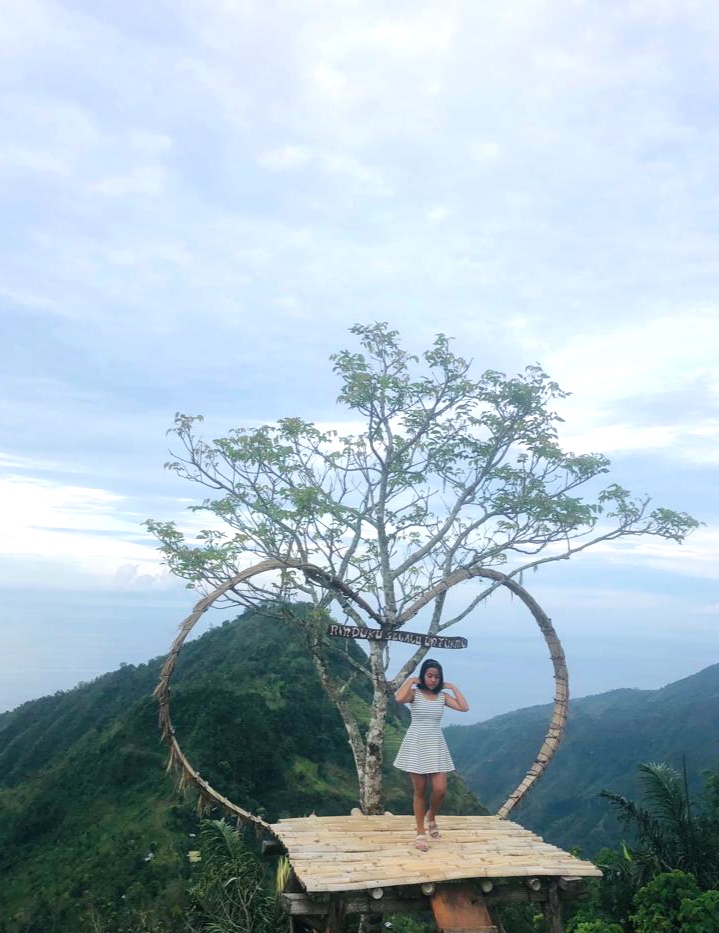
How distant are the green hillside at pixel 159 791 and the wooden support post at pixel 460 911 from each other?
10131mm

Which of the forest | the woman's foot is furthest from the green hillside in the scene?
the woman's foot

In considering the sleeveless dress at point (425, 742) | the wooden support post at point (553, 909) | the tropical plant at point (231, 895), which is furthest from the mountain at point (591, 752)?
the sleeveless dress at point (425, 742)

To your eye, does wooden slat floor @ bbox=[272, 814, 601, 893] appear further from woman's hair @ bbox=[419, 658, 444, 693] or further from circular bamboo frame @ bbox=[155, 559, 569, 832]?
woman's hair @ bbox=[419, 658, 444, 693]

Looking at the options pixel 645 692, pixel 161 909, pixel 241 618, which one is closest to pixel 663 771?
pixel 161 909

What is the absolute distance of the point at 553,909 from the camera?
23.5 ft

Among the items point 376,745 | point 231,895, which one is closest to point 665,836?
point 376,745

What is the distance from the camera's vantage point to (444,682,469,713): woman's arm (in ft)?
24.7

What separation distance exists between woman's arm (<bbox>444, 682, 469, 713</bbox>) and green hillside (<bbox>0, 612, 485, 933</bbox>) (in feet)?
33.2

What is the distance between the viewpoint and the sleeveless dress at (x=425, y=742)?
7516 mm

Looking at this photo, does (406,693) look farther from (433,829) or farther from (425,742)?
(433,829)

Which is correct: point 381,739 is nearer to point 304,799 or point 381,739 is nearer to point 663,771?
point 663,771

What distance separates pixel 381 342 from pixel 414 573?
338 cm

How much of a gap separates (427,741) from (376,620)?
8.00ft

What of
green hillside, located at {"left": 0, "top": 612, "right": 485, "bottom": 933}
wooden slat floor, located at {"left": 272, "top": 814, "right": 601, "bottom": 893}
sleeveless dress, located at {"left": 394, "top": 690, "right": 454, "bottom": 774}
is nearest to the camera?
wooden slat floor, located at {"left": 272, "top": 814, "right": 601, "bottom": 893}
